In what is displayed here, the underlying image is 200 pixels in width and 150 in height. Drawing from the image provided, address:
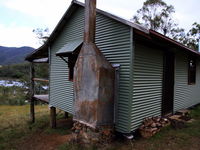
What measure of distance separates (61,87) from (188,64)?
6.13m

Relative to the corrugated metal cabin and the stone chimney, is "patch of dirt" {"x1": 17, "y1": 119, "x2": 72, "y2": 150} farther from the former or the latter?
the stone chimney

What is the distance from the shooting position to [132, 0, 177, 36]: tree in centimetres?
1892

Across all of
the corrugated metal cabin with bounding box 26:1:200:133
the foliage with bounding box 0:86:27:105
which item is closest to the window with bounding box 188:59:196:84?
the corrugated metal cabin with bounding box 26:1:200:133

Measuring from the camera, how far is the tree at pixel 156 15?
1892 cm

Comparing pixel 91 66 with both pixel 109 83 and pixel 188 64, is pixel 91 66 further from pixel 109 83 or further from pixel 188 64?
pixel 188 64

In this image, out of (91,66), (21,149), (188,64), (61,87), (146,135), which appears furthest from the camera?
(188,64)

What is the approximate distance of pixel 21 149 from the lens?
6.31m

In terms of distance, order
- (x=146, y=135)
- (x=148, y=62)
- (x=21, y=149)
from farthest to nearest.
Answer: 1. (x=21, y=149)
2. (x=148, y=62)
3. (x=146, y=135)

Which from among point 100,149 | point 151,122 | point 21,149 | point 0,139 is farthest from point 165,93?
point 0,139

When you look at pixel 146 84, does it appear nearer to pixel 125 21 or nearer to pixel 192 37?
pixel 125 21

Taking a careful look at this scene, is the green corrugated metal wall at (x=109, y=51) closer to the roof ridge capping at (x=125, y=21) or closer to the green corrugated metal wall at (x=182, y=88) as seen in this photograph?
the roof ridge capping at (x=125, y=21)

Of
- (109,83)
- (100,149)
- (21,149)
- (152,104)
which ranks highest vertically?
(109,83)

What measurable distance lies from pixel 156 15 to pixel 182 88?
13.8 m

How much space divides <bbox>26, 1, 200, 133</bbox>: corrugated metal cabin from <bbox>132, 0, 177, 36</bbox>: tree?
12135mm
